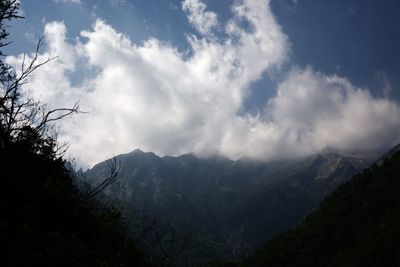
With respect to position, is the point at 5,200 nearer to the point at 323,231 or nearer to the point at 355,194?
the point at 323,231

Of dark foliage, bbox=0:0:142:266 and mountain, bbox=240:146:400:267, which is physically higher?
dark foliage, bbox=0:0:142:266

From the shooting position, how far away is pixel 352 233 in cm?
15650

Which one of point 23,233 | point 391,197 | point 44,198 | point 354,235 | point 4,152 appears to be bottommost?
point 354,235

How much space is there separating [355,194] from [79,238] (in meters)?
189

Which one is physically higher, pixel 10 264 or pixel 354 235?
pixel 10 264

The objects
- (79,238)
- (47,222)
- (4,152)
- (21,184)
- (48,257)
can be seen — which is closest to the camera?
(48,257)

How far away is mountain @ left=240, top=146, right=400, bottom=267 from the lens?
125375 millimetres

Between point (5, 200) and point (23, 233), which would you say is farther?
point (5, 200)

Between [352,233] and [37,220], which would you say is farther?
[352,233]

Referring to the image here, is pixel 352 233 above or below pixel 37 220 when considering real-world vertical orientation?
below

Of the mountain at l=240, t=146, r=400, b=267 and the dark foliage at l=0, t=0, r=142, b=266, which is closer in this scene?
the dark foliage at l=0, t=0, r=142, b=266

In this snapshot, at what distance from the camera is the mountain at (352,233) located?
125375mm

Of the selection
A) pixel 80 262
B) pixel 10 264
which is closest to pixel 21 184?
pixel 80 262

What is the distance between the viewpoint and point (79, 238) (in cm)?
1966
